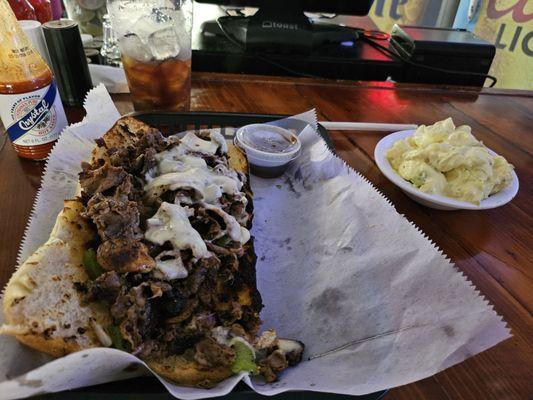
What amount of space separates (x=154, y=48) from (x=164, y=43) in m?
0.06

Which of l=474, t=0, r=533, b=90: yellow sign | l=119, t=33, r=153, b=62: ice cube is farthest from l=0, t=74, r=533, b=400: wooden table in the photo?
l=474, t=0, r=533, b=90: yellow sign

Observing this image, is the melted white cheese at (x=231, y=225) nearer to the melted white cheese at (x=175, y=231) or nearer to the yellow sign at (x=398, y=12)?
the melted white cheese at (x=175, y=231)

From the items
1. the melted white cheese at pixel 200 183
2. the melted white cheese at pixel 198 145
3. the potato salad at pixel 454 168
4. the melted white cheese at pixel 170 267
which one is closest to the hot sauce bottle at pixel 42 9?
the melted white cheese at pixel 198 145

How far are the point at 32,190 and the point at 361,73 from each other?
2.53 meters

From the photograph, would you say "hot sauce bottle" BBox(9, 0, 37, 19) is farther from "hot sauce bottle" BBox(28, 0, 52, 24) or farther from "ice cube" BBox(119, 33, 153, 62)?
"ice cube" BBox(119, 33, 153, 62)

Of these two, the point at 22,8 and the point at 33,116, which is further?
the point at 22,8

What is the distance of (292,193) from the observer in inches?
66.7

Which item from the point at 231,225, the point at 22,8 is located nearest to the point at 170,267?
the point at 231,225

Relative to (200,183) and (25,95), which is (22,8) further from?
(200,183)

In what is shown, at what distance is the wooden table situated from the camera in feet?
3.28

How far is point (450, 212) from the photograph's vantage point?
1.56 m

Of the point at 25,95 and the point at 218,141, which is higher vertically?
the point at 25,95

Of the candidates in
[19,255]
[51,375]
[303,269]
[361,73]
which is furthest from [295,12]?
[51,375]

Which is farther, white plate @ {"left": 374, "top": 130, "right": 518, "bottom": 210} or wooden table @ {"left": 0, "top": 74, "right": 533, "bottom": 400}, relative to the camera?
white plate @ {"left": 374, "top": 130, "right": 518, "bottom": 210}
